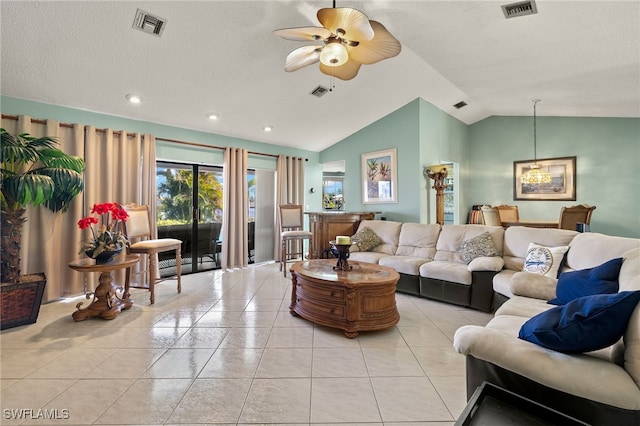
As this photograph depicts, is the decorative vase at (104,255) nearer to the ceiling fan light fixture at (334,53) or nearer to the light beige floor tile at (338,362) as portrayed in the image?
the light beige floor tile at (338,362)

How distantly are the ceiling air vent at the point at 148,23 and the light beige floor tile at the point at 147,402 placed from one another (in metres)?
2.95

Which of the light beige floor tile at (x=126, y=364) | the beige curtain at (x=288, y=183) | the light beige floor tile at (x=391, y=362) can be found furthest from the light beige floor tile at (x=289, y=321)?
the beige curtain at (x=288, y=183)

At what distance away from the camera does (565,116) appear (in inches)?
220

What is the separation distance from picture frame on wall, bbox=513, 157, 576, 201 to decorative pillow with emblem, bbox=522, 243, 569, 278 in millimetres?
3941

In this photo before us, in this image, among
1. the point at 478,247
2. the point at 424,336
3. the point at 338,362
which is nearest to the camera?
the point at 338,362

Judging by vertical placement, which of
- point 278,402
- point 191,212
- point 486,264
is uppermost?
point 191,212

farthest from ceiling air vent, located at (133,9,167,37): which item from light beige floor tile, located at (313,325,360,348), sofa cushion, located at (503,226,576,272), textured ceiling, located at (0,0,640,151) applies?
sofa cushion, located at (503,226,576,272)

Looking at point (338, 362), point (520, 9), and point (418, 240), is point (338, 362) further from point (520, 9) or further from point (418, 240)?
point (520, 9)

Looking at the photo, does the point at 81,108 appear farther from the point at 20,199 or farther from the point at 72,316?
the point at 72,316

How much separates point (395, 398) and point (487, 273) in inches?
79.6

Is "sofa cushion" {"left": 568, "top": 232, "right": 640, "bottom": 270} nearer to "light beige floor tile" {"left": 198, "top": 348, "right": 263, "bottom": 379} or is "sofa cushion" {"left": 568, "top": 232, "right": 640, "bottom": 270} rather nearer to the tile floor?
the tile floor

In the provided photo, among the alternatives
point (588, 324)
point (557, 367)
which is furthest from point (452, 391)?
point (588, 324)

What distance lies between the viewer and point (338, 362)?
2.16m

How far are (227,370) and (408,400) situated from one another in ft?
4.08
